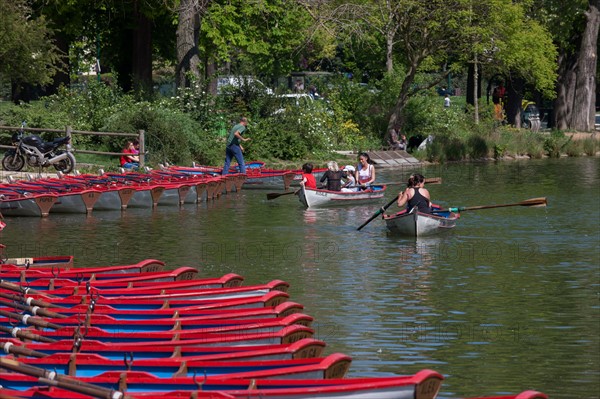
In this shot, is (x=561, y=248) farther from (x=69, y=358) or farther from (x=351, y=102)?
(x=351, y=102)

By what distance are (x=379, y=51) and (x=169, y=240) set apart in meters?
38.7

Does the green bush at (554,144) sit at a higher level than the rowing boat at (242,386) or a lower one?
higher

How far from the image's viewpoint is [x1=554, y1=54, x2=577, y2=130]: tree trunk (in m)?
61.9

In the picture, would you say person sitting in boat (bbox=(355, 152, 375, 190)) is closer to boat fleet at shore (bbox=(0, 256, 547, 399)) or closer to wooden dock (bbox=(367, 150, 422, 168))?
wooden dock (bbox=(367, 150, 422, 168))

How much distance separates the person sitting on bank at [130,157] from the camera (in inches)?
1387

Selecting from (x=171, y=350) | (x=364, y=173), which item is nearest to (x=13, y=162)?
(x=364, y=173)

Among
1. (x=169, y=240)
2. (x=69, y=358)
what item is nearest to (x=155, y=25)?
(x=169, y=240)

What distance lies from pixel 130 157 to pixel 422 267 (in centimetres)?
1600

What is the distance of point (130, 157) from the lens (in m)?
35.5

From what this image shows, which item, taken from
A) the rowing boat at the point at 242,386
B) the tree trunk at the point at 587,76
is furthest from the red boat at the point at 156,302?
the tree trunk at the point at 587,76

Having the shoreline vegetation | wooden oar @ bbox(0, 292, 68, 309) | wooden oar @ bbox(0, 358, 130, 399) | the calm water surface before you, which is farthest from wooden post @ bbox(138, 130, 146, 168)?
wooden oar @ bbox(0, 358, 130, 399)

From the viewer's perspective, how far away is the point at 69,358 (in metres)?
11.3

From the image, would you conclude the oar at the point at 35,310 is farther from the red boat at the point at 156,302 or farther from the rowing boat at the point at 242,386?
the rowing boat at the point at 242,386

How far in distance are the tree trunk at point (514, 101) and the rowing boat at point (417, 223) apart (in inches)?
1355
